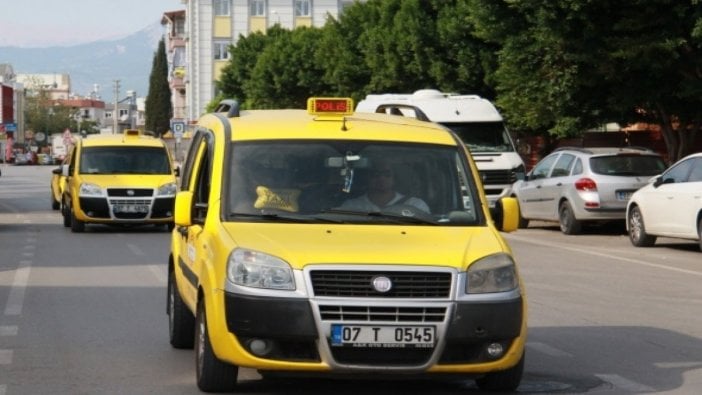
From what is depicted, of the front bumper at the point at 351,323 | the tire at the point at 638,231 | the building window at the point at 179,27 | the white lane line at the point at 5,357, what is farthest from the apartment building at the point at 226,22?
the front bumper at the point at 351,323

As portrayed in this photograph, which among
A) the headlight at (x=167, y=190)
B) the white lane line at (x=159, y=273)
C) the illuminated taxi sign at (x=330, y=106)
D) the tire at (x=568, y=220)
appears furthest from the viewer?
the headlight at (x=167, y=190)

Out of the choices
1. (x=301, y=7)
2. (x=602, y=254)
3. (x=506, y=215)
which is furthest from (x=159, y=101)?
(x=506, y=215)

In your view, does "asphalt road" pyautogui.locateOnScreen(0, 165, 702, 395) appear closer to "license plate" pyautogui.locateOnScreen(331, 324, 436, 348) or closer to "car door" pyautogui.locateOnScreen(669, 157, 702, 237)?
"car door" pyautogui.locateOnScreen(669, 157, 702, 237)

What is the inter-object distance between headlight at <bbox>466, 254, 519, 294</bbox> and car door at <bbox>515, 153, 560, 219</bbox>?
2106 cm

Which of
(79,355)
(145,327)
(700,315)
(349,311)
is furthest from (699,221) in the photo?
(349,311)

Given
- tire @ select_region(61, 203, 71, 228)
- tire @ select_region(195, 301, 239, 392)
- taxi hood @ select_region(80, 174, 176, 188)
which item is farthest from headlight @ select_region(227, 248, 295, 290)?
tire @ select_region(61, 203, 71, 228)

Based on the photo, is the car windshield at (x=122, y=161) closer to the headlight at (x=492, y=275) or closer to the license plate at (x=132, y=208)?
the license plate at (x=132, y=208)

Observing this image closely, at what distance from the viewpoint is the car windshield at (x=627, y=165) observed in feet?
92.5

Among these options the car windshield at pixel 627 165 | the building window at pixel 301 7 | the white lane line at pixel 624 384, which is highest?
the building window at pixel 301 7

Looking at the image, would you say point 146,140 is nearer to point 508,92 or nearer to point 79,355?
point 508,92

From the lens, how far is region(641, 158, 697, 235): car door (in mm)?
23469

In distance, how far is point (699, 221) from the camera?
2294cm

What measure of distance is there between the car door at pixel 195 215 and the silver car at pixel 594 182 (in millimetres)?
17075

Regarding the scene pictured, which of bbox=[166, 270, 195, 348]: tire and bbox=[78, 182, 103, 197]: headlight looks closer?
bbox=[166, 270, 195, 348]: tire
